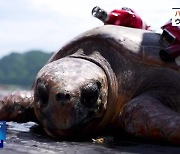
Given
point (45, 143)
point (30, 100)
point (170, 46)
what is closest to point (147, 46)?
point (170, 46)

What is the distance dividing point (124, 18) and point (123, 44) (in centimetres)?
128

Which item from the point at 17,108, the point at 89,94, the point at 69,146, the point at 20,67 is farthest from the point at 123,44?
the point at 20,67

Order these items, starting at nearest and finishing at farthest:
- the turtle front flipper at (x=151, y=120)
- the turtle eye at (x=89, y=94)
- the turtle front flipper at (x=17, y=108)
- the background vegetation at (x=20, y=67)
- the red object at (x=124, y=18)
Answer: the turtle front flipper at (x=151, y=120)
the turtle eye at (x=89, y=94)
the turtle front flipper at (x=17, y=108)
the red object at (x=124, y=18)
the background vegetation at (x=20, y=67)

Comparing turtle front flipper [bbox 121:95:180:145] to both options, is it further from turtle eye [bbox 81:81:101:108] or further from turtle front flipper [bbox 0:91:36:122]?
turtle front flipper [bbox 0:91:36:122]

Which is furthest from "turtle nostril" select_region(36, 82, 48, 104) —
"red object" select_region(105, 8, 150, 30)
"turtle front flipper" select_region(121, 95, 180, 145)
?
"red object" select_region(105, 8, 150, 30)

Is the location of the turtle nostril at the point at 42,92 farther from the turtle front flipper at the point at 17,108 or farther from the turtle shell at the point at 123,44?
the turtle shell at the point at 123,44

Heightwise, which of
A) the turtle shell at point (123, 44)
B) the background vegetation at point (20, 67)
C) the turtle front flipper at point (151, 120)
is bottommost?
the background vegetation at point (20, 67)

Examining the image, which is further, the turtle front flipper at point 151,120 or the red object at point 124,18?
the red object at point 124,18

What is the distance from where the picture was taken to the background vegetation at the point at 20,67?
150 m

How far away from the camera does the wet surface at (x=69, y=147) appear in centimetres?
374

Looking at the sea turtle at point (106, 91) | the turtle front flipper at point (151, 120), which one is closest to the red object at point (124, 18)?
the sea turtle at point (106, 91)

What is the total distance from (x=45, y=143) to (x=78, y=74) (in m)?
0.91

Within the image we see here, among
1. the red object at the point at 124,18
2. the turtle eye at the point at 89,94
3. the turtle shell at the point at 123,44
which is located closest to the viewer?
the turtle eye at the point at 89,94

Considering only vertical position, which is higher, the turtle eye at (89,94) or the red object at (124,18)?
the red object at (124,18)
